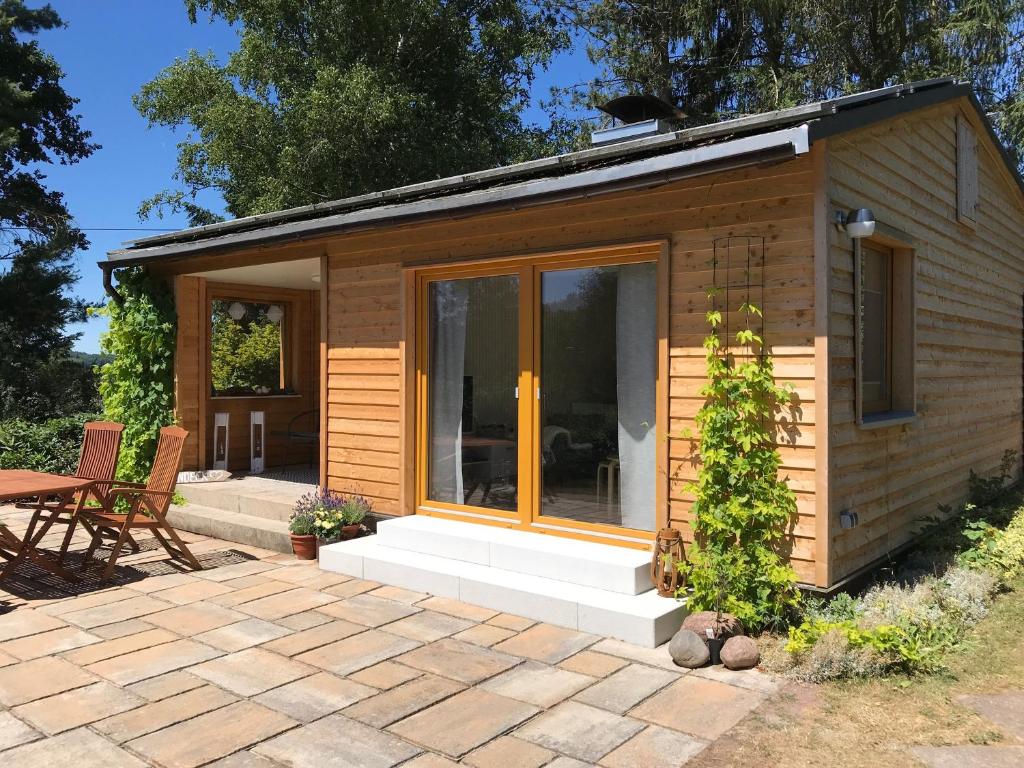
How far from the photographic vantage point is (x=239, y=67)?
17.8m

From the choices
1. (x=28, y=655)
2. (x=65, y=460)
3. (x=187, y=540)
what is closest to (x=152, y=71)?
(x=65, y=460)

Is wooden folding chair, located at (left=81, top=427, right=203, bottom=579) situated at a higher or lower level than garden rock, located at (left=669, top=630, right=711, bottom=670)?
higher

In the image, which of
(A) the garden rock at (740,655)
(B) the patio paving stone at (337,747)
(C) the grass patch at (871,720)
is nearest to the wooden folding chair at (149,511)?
(B) the patio paving stone at (337,747)

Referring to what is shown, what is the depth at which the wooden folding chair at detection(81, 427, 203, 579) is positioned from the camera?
18.9 ft

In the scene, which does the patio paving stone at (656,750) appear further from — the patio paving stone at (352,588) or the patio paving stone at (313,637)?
the patio paving stone at (352,588)

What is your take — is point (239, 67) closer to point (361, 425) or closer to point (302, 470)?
point (302, 470)

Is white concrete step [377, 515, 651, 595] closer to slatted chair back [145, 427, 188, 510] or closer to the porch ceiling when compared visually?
slatted chair back [145, 427, 188, 510]

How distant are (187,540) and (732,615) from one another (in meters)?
5.14

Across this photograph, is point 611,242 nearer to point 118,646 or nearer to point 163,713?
point 163,713

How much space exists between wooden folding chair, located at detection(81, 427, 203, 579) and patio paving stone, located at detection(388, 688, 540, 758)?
10.5ft

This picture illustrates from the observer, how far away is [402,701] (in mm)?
3699

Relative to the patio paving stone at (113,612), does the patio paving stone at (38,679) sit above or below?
below

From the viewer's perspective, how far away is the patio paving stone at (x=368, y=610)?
493 centimetres

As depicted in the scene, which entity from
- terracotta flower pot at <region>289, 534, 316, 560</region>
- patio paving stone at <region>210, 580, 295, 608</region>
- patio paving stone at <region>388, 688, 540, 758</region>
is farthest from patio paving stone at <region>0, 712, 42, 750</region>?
terracotta flower pot at <region>289, 534, 316, 560</region>
